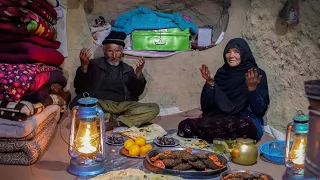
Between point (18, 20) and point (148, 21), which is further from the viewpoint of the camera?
point (148, 21)

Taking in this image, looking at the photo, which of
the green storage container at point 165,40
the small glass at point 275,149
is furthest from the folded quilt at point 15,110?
the green storage container at point 165,40

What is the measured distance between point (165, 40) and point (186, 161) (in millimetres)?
2343

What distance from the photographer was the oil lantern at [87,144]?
247 cm

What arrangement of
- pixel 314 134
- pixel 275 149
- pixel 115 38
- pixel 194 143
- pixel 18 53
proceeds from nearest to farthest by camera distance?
pixel 314 134, pixel 18 53, pixel 275 149, pixel 194 143, pixel 115 38

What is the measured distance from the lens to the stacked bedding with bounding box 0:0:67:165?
8.86ft

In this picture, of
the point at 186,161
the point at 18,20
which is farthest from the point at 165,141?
the point at 18,20

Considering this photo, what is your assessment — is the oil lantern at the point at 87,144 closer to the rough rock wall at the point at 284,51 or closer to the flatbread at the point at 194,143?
the flatbread at the point at 194,143

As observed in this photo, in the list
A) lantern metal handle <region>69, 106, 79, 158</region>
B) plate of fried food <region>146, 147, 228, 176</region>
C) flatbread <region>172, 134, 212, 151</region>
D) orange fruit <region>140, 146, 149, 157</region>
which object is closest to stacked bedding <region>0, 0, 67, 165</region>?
lantern metal handle <region>69, 106, 79, 158</region>

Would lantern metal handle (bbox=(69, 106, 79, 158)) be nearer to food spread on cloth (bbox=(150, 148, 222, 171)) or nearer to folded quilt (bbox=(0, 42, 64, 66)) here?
food spread on cloth (bbox=(150, 148, 222, 171))

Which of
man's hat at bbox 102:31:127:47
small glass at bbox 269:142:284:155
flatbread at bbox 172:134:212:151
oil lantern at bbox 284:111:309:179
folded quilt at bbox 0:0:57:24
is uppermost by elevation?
folded quilt at bbox 0:0:57:24

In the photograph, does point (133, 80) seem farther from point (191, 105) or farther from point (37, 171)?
point (37, 171)

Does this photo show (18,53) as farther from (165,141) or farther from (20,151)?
(165,141)

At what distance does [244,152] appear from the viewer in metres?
2.80

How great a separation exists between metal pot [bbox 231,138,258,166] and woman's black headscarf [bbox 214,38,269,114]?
817 millimetres
